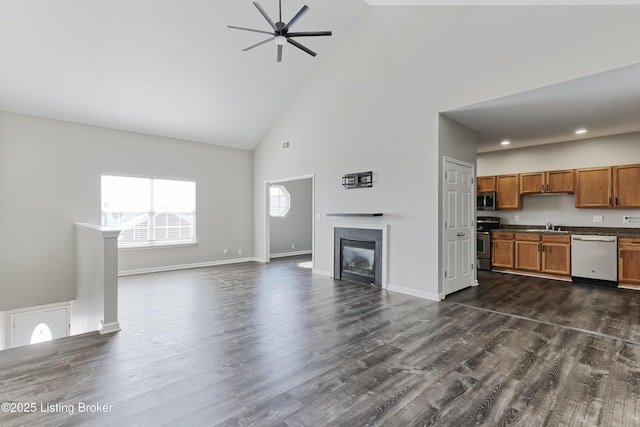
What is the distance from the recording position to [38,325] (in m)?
6.00

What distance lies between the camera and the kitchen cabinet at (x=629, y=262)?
16.4 feet

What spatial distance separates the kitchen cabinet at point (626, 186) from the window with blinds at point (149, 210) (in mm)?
8693

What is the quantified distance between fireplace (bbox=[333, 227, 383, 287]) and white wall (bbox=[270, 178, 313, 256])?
343 centimetres

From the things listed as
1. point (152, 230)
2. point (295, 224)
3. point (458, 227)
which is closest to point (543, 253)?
point (458, 227)

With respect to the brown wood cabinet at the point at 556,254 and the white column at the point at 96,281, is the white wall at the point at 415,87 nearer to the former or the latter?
the brown wood cabinet at the point at 556,254

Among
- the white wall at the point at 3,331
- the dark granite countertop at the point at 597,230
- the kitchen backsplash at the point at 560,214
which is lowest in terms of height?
the white wall at the point at 3,331

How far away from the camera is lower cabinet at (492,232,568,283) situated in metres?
5.73

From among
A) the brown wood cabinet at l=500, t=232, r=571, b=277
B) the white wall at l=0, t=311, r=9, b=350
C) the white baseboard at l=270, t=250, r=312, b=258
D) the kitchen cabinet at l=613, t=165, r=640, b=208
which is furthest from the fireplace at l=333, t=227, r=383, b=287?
the white wall at l=0, t=311, r=9, b=350

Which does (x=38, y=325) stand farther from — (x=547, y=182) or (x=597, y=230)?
(x=597, y=230)

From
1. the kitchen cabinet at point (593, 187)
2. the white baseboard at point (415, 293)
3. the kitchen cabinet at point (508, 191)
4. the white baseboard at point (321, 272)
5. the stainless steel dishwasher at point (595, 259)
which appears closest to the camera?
the white baseboard at point (415, 293)

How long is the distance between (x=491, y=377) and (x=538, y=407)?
1.27ft

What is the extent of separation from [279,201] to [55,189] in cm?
523

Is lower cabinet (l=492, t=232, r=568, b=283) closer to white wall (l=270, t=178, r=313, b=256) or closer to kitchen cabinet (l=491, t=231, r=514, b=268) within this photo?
kitchen cabinet (l=491, t=231, r=514, b=268)

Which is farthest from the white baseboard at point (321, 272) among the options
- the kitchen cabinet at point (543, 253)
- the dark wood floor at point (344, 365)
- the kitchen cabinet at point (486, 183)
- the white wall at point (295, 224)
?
the kitchen cabinet at point (486, 183)
